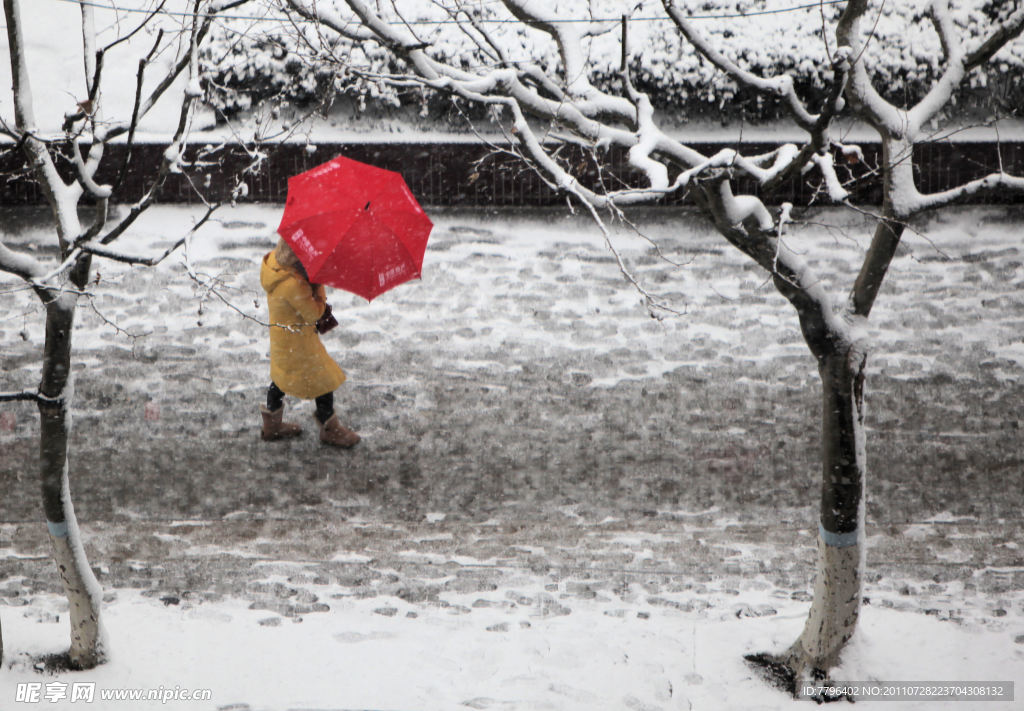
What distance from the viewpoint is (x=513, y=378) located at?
7.86 meters

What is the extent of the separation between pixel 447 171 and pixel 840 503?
738cm

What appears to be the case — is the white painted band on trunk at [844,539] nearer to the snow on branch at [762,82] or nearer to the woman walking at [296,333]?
the snow on branch at [762,82]

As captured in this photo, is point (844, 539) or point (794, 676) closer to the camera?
point (844, 539)

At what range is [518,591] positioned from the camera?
5.22 metres

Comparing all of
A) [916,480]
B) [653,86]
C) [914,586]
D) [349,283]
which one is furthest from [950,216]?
[349,283]

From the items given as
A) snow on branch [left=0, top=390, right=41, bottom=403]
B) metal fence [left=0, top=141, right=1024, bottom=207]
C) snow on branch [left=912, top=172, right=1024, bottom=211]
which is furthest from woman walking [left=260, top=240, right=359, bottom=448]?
metal fence [left=0, top=141, right=1024, bottom=207]

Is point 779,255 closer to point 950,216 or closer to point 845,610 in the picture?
point 845,610

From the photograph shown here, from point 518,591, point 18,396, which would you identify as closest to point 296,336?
point 518,591

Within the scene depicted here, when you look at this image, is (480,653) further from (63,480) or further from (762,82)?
(762,82)

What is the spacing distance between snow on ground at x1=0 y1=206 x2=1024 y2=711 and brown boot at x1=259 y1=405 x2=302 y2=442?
11.0 inches

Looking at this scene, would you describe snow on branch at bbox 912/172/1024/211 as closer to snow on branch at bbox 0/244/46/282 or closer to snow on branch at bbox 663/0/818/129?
snow on branch at bbox 663/0/818/129

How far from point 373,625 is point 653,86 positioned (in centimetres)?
805

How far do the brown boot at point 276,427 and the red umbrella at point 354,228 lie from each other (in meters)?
1.19

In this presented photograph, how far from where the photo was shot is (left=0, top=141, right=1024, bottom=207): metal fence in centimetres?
1059
